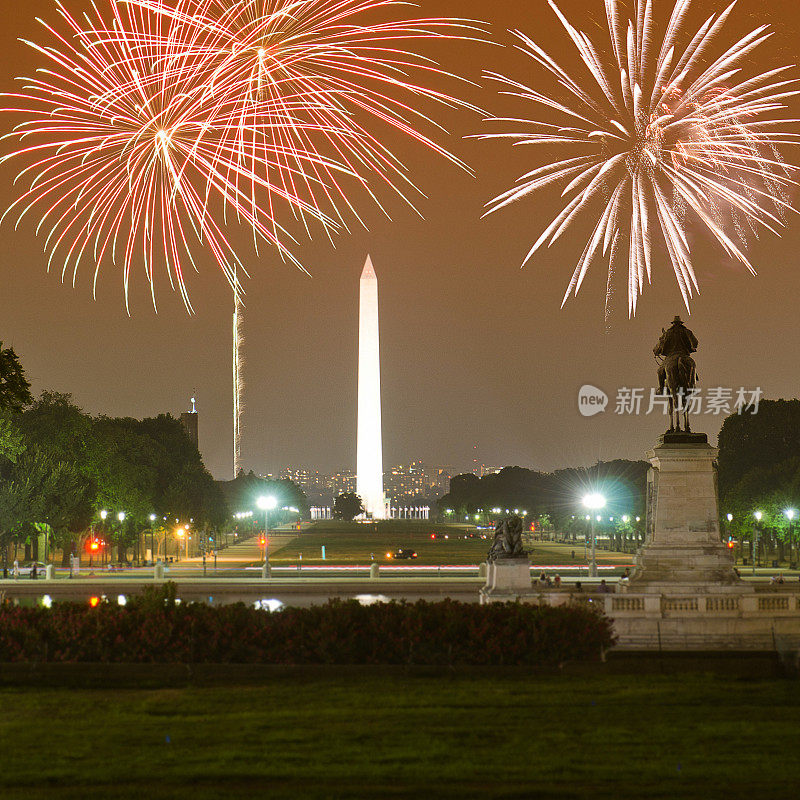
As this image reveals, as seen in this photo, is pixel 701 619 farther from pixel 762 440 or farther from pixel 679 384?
pixel 762 440

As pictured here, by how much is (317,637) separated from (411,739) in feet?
20.4

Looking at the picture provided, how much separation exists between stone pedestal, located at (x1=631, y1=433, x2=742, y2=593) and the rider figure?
116 inches

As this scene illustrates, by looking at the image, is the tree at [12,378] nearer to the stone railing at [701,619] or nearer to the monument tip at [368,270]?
A: the stone railing at [701,619]

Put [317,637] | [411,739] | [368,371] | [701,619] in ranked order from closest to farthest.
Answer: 1. [411,739]
2. [317,637]
3. [701,619]
4. [368,371]

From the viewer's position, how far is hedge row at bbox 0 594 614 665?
1986cm

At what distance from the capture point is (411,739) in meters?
14.0

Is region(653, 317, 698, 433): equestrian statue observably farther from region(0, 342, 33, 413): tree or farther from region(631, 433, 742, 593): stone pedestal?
region(0, 342, 33, 413): tree

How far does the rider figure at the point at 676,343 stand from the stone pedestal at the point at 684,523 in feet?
9.64

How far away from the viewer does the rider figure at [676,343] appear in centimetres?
3481

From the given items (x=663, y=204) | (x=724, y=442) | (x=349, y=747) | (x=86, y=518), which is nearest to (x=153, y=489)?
(x=86, y=518)


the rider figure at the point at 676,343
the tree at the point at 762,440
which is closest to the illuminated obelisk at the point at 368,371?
the tree at the point at 762,440

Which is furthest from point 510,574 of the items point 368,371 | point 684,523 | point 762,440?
point 368,371

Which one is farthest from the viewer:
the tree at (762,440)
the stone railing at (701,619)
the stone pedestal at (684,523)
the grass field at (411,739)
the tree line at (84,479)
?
the tree at (762,440)

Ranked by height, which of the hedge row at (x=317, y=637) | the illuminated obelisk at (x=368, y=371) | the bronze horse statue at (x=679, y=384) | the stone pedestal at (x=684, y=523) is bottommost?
the hedge row at (x=317, y=637)
